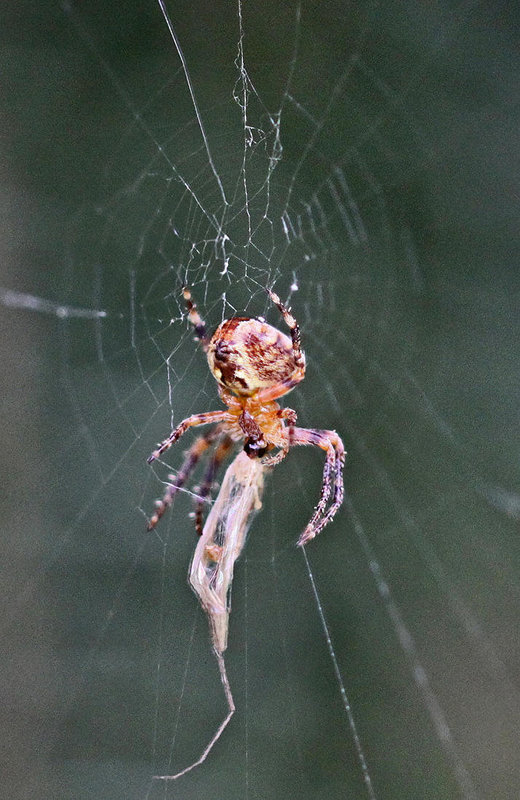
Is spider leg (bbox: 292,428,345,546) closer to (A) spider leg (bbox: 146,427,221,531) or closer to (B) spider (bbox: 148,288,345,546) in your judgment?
(B) spider (bbox: 148,288,345,546)

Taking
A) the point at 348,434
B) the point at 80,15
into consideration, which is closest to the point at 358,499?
the point at 348,434

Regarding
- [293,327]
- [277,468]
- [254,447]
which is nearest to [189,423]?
[254,447]

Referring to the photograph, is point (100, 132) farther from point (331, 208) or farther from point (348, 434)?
point (348, 434)

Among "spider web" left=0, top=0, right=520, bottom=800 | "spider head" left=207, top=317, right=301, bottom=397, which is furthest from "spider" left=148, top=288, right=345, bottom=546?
"spider web" left=0, top=0, right=520, bottom=800

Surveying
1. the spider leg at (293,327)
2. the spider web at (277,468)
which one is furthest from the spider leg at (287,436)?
the spider web at (277,468)

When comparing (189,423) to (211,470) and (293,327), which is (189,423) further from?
(293,327)

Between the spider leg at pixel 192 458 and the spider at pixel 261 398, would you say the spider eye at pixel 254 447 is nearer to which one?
the spider at pixel 261 398
